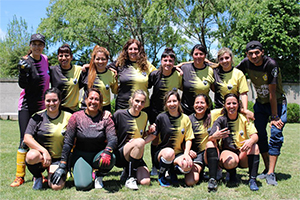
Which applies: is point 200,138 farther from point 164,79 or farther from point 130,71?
point 130,71

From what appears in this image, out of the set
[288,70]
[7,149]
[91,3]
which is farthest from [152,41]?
[7,149]

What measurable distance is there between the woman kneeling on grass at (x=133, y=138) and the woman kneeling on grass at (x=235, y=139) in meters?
1.03

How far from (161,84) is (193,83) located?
51 centimetres

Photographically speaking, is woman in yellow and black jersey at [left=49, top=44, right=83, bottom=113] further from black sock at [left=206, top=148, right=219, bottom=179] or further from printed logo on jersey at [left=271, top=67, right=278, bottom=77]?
printed logo on jersey at [left=271, top=67, right=278, bottom=77]

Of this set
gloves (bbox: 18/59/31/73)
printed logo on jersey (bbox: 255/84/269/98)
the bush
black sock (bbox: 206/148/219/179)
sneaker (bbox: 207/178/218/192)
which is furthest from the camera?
the bush

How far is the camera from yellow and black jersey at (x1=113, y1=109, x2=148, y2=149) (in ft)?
13.3

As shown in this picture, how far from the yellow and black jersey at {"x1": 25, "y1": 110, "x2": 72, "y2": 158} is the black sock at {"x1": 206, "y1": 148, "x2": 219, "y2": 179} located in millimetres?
2032

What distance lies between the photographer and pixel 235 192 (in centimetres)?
368

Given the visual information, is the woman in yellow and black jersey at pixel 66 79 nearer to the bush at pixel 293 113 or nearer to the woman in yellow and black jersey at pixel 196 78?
the woman in yellow and black jersey at pixel 196 78

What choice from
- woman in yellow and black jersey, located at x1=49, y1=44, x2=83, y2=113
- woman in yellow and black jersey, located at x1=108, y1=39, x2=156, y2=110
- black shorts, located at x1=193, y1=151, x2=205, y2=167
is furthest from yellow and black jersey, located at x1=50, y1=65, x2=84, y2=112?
black shorts, located at x1=193, y1=151, x2=205, y2=167

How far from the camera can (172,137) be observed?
4086mm

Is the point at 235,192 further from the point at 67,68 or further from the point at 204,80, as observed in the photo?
the point at 67,68

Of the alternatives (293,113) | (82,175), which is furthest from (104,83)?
(293,113)

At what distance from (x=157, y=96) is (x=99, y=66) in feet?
3.45
